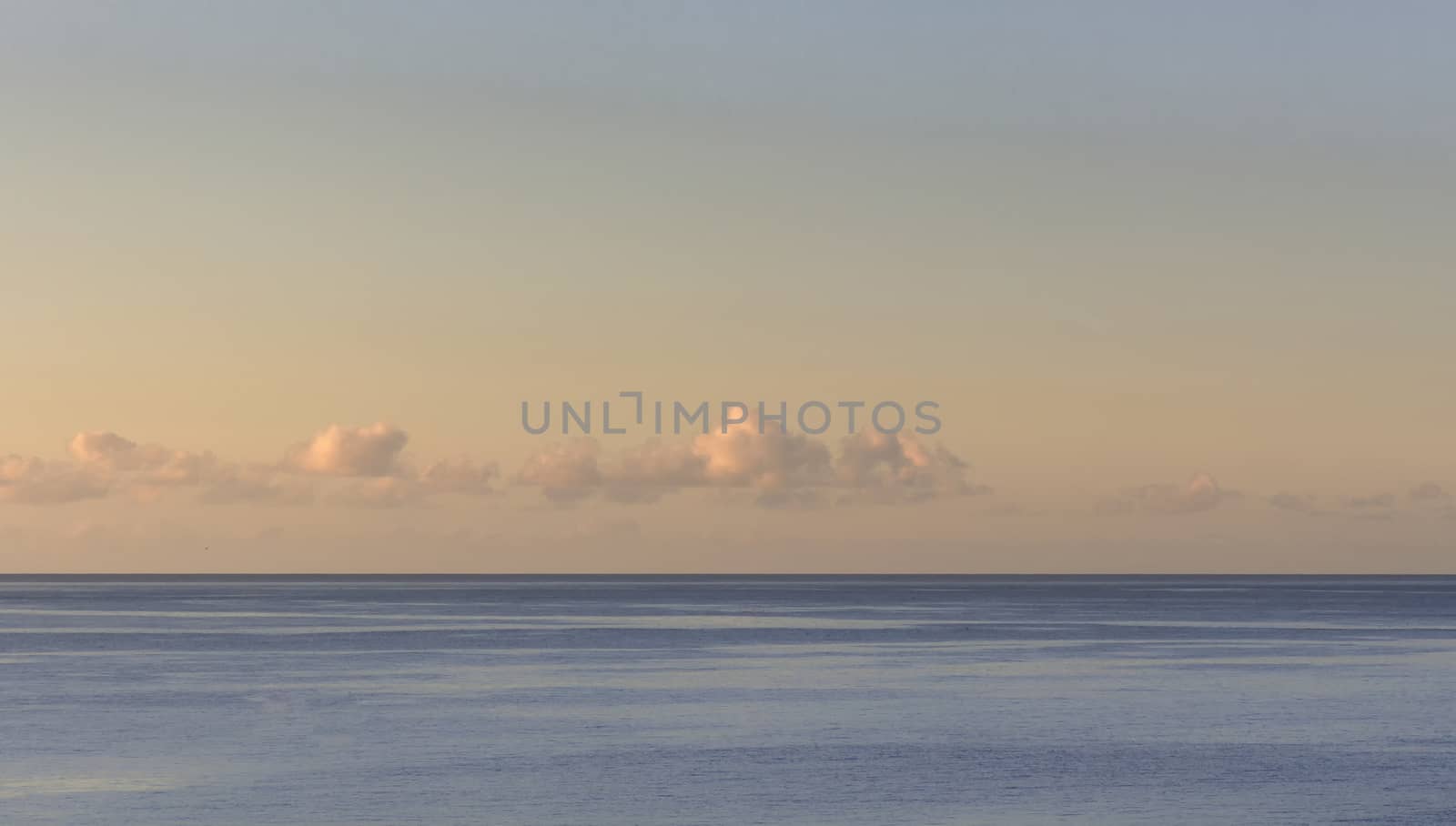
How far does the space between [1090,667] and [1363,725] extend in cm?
2328

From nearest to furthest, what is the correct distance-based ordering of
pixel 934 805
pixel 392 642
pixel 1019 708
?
pixel 934 805 < pixel 1019 708 < pixel 392 642

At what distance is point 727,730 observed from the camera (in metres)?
49.3

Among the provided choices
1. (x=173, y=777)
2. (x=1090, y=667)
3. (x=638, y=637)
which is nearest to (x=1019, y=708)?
(x=1090, y=667)

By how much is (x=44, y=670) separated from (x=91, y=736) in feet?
92.8

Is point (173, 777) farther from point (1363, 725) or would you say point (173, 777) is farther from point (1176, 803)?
point (1363, 725)

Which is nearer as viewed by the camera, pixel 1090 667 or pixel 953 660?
pixel 1090 667

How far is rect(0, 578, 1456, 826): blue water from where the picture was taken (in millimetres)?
36344

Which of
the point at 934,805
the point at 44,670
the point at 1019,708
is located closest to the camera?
the point at 934,805

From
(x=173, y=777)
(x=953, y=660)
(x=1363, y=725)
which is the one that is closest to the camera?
(x=173, y=777)

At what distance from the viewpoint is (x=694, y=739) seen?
47.1 m

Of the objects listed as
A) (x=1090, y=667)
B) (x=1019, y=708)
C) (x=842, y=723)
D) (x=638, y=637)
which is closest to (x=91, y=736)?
(x=842, y=723)

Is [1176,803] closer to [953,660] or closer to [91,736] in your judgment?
[91,736]

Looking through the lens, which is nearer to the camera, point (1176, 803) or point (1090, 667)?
point (1176, 803)

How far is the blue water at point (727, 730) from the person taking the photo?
119 ft
